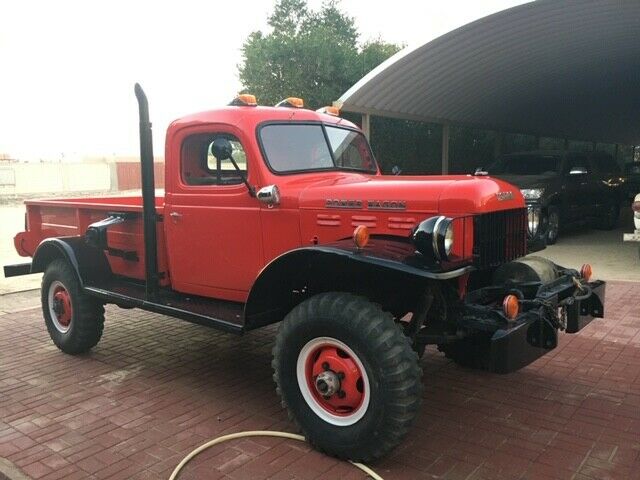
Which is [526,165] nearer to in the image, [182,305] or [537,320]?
[537,320]

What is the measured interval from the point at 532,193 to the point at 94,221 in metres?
7.57

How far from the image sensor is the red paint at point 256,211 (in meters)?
3.36

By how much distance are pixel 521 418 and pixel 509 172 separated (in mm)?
8635

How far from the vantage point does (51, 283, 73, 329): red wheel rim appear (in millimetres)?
5125

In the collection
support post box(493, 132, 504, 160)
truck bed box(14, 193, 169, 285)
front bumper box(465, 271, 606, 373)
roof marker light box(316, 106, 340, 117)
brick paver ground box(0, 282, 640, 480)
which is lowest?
brick paver ground box(0, 282, 640, 480)

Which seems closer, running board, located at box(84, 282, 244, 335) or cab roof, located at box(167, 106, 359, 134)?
running board, located at box(84, 282, 244, 335)

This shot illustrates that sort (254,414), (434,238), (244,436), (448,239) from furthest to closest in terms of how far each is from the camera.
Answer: (254,414) → (244,436) → (448,239) → (434,238)

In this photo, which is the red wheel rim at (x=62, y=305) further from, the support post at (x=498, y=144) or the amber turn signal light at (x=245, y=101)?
the support post at (x=498, y=144)

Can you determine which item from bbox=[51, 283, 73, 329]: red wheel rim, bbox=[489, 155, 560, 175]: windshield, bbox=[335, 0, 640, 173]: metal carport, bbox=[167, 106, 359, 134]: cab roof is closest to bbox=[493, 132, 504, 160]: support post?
bbox=[335, 0, 640, 173]: metal carport

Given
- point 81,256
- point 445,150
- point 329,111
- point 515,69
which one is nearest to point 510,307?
point 329,111

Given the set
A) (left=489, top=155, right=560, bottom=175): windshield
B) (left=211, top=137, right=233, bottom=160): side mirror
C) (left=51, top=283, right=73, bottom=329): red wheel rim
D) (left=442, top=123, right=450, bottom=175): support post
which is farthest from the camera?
(left=442, top=123, right=450, bottom=175): support post

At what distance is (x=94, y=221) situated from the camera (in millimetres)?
5215

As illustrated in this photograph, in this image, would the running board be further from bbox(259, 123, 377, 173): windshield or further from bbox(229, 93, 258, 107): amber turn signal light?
bbox(229, 93, 258, 107): amber turn signal light

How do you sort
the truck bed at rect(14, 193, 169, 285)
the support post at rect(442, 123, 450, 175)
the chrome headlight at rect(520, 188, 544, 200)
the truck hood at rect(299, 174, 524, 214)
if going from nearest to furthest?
1. the truck hood at rect(299, 174, 524, 214)
2. the truck bed at rect(14, 193, 169, 285)
3. the chrome headlight at rect(520, 188, 544, 200)
4. the support post at rect(442, 123, 450, 175)
